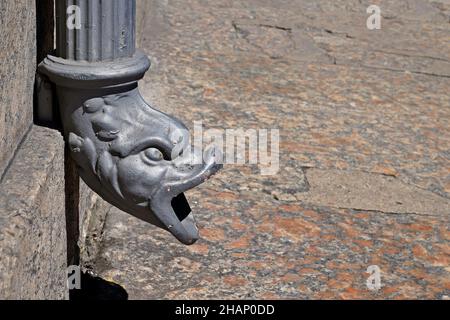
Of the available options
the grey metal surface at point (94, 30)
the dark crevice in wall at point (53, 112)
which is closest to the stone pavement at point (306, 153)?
the dark crevice in wall at point (53, 112)

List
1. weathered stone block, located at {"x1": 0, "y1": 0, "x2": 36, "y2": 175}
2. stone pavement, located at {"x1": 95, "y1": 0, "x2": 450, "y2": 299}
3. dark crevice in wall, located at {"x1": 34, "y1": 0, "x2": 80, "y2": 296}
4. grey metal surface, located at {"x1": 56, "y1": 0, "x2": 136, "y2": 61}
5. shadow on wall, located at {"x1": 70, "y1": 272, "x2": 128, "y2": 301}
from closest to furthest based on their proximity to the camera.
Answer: weathered stone block, located at {"x1": 0, "y1": 0, "x2": 36, "y2": 175}, grey metal surface, located at {"x1": 56, "y1": 0, "x2": 136, "y2": 61}, dark crevice in wall, located at {"x1": 34, "y1": 0, "x2": 80, "y2": 296}, shadow on wall, located at {"x1": 70, "y1": 272, "x2": 128, "y2": 301}, stone pavement, located at {"x1": 95, "y1": 0, "x2": 450, "y2": 299}

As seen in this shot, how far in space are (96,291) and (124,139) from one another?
0.69 m

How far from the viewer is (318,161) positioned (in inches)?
145

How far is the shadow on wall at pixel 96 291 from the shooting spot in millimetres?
2506

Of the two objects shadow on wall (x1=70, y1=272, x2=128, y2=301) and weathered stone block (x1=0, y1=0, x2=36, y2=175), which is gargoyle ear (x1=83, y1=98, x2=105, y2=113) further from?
shadow on wall (x1=70, y1=272, x2=128, y2=301)

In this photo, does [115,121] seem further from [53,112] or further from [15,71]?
[15,71]

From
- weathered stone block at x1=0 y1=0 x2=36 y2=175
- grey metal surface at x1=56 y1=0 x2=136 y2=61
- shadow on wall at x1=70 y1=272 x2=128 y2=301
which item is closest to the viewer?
weathered stone block at x1=0 y1=0 x2=36 y2=175

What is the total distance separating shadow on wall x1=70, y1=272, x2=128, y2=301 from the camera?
8.22 ft

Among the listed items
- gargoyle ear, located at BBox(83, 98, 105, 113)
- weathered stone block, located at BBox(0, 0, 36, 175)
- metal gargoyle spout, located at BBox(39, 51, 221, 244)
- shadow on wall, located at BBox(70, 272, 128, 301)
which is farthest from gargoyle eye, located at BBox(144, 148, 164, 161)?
shadow on wall, located at BBox(70, 272, 128, 301)

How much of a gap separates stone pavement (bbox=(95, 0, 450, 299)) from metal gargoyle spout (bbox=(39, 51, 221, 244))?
1.96 feet

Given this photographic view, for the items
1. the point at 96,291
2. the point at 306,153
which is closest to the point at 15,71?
the point at 96,291

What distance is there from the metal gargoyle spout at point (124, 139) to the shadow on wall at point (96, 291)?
0.54 m

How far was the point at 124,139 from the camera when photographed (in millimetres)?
2000

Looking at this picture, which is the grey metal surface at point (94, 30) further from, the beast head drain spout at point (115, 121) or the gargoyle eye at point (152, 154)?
the gargoyle eye at point (152, 154)
